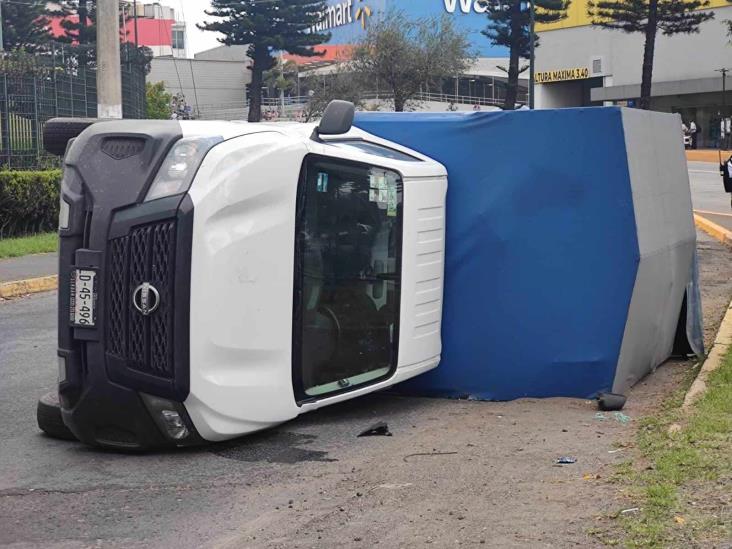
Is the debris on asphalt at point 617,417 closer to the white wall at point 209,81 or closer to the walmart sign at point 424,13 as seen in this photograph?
the white wall at point 209,81

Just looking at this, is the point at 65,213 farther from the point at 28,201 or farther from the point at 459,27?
the point at 459,27

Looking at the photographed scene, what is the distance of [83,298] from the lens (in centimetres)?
612

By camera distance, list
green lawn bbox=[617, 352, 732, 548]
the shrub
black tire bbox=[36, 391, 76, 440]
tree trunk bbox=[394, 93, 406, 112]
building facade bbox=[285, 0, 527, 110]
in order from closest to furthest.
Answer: green lawn bbox=[617, 352, 732, 548], black tire bbox=[36, 391, 76, 440], the shrub, tree trunk bbox=[394, 93, 406, 112], building facade bbox=[285, 0, 527, 110]

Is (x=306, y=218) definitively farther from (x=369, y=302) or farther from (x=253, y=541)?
(x=253, y=541)

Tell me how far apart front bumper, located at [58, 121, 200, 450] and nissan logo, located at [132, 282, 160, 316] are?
3 centimetres

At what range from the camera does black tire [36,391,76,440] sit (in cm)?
683

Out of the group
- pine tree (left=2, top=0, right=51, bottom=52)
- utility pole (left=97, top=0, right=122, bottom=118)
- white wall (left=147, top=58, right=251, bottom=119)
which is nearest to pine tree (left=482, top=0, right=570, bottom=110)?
pine tree (left=2, top=0, right=51, bottom=52)

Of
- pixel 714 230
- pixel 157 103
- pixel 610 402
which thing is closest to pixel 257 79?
pixel 157 103

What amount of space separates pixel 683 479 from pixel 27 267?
12.5 m

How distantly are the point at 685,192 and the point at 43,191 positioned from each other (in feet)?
45.0

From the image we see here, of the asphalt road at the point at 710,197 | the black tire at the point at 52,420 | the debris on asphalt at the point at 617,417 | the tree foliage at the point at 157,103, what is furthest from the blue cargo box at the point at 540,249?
the tree foliage at the point at 157,103

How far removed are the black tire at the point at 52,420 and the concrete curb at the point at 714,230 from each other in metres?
13.7

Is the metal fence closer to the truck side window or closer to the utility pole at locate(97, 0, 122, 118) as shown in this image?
the utility pole at locate(97, 0, 122, 118)

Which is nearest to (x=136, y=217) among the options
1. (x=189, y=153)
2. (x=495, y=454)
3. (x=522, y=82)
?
(x=189, y=153)
